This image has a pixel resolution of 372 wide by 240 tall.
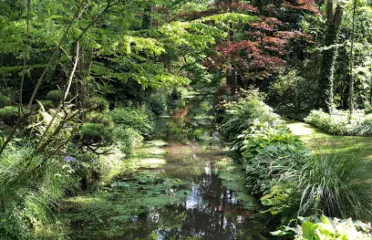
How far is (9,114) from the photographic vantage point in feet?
30.0

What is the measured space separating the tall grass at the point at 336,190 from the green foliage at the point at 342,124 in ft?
20.0

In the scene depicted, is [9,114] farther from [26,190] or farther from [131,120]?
[26,190]

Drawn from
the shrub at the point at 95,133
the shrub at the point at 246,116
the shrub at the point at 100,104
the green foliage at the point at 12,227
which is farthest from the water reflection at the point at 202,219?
the shrub at the point at 100,104

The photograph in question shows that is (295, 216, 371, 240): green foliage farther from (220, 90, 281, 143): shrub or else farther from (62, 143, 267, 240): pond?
(220, 90, 281, 143): shrub

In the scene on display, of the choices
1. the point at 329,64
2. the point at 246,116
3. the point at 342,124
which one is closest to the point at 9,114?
the point at 246,116

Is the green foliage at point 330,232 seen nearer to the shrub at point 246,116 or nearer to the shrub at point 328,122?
the shrub at point 246,116

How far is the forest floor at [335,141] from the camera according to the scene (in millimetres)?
7859

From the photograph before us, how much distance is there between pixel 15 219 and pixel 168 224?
215cm

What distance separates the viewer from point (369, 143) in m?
9.29

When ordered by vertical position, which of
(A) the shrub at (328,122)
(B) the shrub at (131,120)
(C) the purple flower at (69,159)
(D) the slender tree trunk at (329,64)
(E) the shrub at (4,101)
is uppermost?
(D) the slender tree trunk at (329,64)

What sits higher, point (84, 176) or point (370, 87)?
point (370, 87)

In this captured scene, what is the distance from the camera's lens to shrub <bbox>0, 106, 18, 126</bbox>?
884 cm

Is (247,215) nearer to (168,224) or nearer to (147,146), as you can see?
(168,224)

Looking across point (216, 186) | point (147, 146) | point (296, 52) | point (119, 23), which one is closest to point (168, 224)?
point (216, 186)
